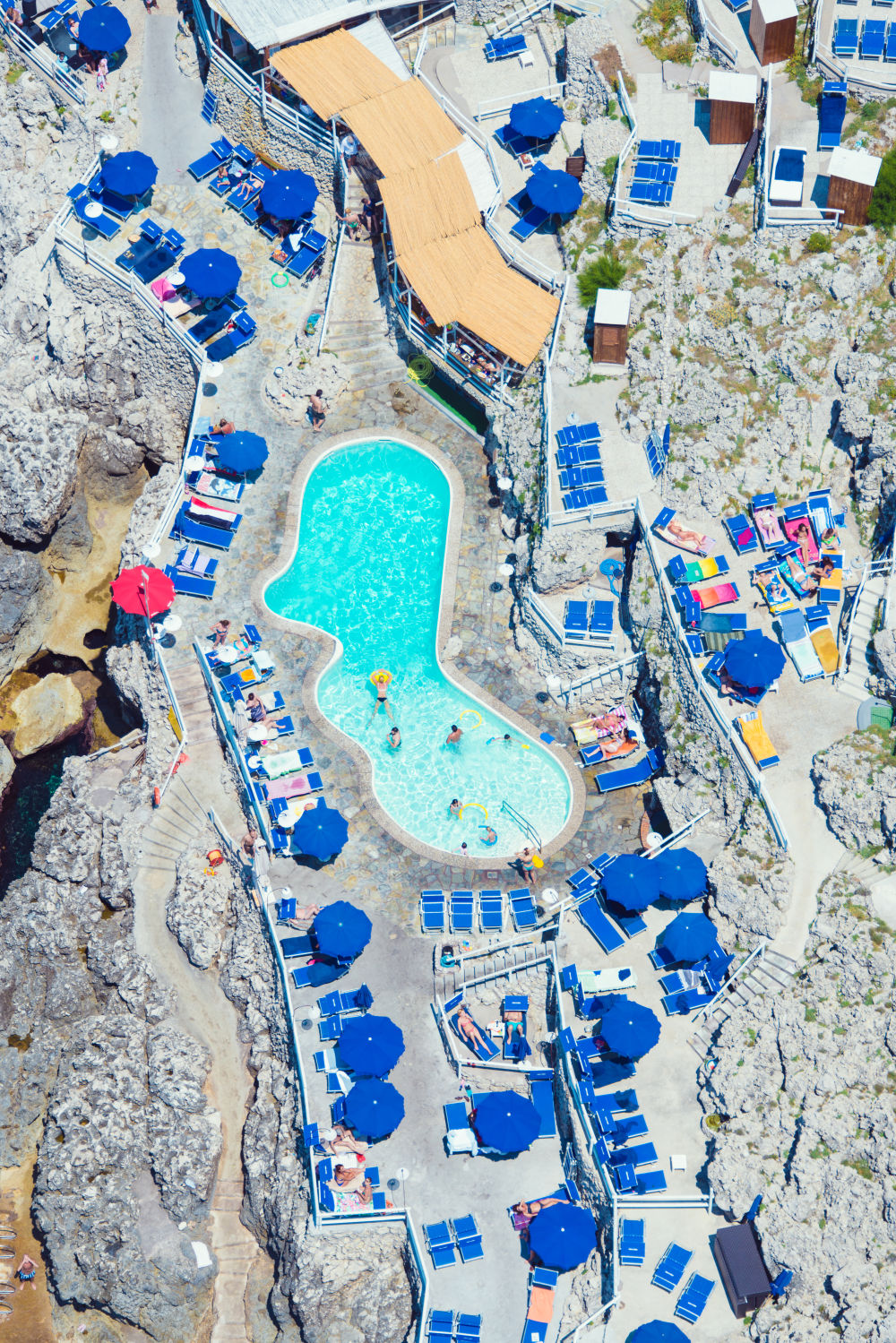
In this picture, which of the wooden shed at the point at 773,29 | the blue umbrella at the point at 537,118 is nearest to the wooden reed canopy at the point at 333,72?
the blue umbrella at the point at 537,118

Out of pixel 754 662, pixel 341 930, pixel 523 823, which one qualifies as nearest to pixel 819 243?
pixel 754 662

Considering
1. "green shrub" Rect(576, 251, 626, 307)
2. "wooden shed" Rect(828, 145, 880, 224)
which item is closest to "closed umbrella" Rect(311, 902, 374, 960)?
"green shrub" Rect(576, 251, 626, 307)

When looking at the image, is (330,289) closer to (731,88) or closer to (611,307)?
(611,307)

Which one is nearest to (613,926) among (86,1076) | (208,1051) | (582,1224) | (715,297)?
(582,1224)

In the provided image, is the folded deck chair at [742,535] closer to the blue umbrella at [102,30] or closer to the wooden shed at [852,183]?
the wooden shed at [852,183]

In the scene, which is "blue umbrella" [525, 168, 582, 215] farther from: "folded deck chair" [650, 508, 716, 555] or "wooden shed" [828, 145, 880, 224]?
"folded deck chair" [650, 508, 716, 555]

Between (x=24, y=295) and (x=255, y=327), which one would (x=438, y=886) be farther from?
(x=24, y=295)
